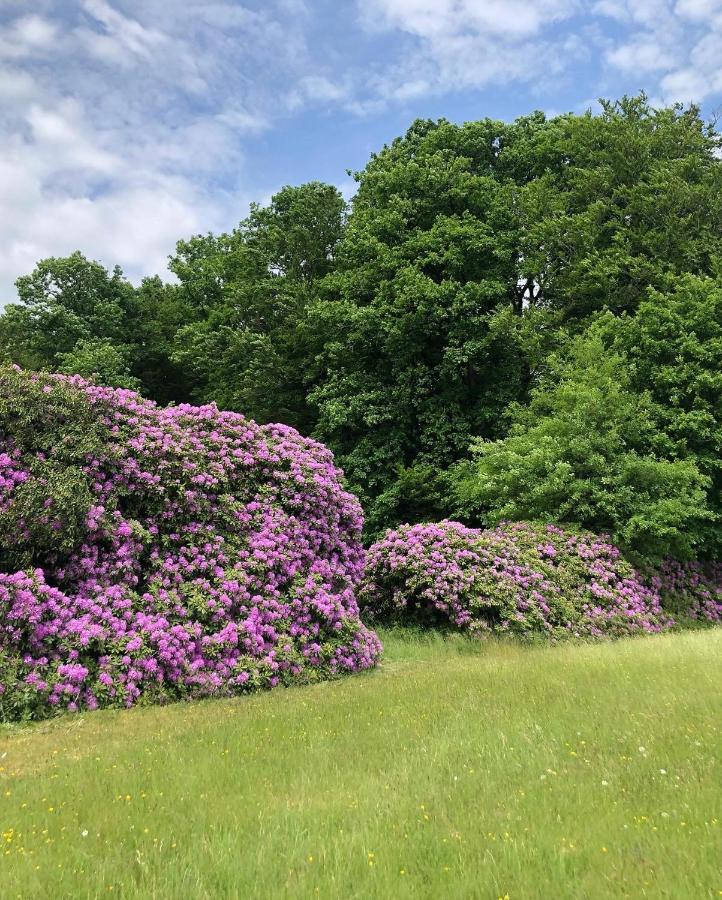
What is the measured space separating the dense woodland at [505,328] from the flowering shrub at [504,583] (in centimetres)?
158

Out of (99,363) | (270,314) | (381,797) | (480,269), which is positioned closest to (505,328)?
(480,269)

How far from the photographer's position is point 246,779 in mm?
4992

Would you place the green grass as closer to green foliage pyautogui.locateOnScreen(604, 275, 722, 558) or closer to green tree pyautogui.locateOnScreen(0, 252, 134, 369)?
green foliage pyautogui.locateOnScreen(604, 275, 722, 558)

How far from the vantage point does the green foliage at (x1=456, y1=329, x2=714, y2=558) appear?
16578 millimetres

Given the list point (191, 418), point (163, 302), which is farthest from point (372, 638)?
point (163, 302)

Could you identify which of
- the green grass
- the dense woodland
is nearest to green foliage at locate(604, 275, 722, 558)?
the dense woodland

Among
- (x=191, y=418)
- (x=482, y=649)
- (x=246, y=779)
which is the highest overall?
(x=191, y=418)

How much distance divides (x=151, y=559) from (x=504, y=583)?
7067 mm

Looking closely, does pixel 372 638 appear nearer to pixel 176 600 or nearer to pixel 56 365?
pixel 176 600

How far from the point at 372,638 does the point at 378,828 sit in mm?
6594

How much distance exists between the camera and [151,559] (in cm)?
945

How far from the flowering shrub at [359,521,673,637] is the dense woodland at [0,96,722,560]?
1.58m

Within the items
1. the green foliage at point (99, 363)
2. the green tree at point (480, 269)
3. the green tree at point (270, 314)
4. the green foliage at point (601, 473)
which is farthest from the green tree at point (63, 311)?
the green foliage at point (601, 473)

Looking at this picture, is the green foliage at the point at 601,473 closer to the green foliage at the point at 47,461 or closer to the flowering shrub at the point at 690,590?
the flowering shrub at the point at 690,590
